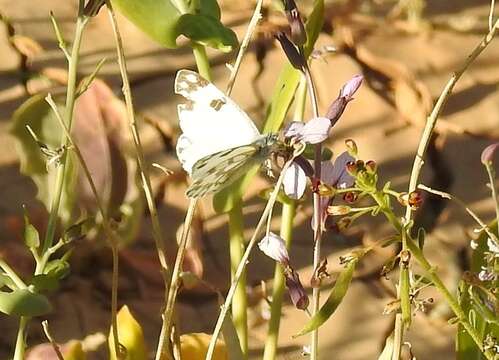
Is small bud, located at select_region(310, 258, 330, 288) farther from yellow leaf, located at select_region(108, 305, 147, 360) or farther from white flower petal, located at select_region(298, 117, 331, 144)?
yellow leaf, located at select_region(108, 305, 147, 360)

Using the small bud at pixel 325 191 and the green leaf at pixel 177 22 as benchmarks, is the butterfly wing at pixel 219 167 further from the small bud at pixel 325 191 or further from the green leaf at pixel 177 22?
the green leaf at pixel 177 22

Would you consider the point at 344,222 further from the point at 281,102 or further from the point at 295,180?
the point at 281,102

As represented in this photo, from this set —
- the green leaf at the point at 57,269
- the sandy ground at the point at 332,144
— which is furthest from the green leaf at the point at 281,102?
the sandy ground at the point at 332,144

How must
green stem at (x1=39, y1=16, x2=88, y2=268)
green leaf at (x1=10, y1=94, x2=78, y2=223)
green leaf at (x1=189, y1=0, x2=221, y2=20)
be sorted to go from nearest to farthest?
1. green stem at (x1=39, y1=16, x2=88, y2=268)
2. green leaf at (x1=189, y1=0, x2=221, y2=20)
3. green leaf at (x1=10, y1=94, x2=78, y2=223)

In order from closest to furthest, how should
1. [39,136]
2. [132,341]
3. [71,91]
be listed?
[71,91], [132,341], [39,136]

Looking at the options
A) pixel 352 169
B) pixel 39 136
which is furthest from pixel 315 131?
pixel 39 136

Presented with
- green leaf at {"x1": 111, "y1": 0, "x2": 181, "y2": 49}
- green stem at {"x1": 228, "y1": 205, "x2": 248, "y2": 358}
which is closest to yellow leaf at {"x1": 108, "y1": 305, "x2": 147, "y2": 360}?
green stem at {"x1": 228, "y1": 205, "x2": 248, "y2": 358}

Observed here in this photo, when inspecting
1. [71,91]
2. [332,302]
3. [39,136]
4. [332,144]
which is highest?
[332,144]
